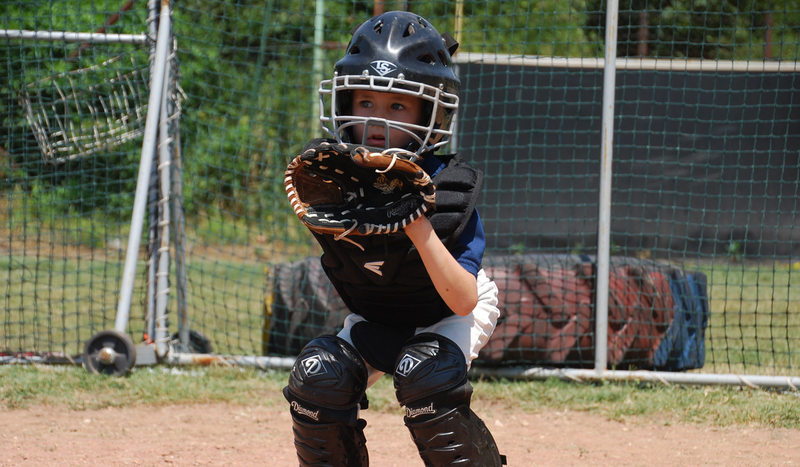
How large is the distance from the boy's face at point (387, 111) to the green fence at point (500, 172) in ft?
8.80

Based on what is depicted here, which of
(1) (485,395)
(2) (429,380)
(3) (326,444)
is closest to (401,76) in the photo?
(2) (429,380)

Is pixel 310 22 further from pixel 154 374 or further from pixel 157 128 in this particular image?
pixel 154 374

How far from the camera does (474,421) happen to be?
259cm

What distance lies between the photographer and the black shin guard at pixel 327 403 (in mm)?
2578

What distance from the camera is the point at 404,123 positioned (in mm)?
2604

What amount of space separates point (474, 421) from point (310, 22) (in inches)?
444

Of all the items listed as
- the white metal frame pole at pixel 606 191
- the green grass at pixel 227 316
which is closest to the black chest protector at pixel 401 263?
the white metal frame pole at pixel 606 191

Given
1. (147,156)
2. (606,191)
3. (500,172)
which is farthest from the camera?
(500,172)

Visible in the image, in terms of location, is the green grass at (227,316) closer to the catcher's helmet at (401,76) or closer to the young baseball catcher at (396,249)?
the young baseball catcher at (396,249)

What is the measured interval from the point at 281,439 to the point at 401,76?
217 centimetres

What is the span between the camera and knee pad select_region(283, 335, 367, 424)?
2.57m

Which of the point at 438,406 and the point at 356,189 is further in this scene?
the point at 356,189

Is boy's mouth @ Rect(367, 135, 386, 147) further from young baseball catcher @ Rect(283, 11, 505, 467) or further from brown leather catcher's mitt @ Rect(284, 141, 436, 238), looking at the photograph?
brown leather catcher's mitt @ Rect(284, 141, 436, 238)

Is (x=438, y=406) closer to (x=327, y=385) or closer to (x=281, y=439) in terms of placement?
(x=327, y=385)
